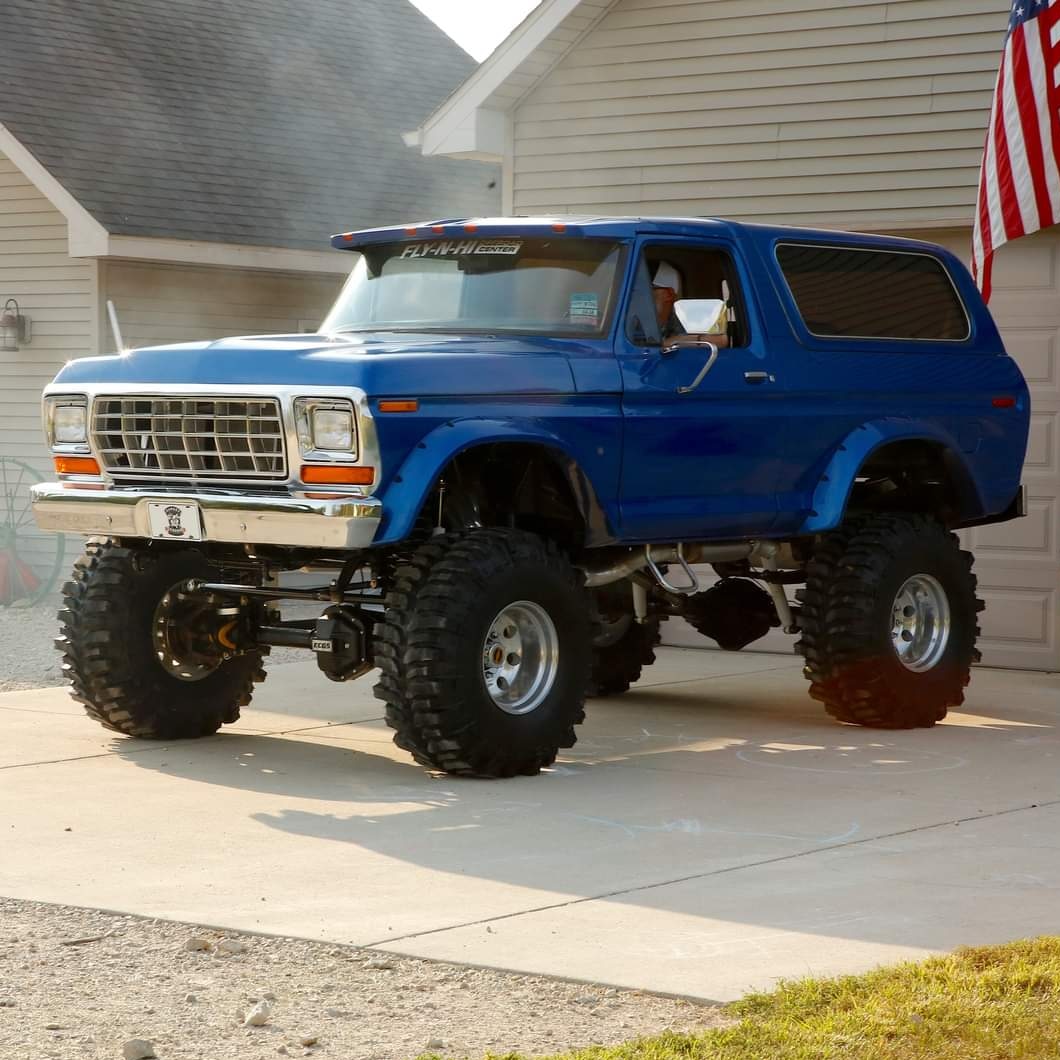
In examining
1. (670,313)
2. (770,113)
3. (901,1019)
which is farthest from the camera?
(770,113)

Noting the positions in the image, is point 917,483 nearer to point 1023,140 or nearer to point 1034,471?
point 1034,471

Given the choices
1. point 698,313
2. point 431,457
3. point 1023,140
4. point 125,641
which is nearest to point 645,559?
point 698,313

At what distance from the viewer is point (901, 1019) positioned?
4.72 metres

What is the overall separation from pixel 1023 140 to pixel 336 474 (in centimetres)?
520

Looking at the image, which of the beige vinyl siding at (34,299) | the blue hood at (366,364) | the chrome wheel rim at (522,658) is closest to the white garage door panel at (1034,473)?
the blue hood at (366,364)

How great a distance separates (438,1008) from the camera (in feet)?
16.2

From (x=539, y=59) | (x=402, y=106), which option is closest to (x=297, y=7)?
(x=402, y=106)

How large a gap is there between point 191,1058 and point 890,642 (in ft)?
18.1

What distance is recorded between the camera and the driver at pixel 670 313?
881 centimetres

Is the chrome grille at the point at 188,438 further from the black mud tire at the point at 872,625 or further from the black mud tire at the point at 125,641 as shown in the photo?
the black mud tire at the point at 872,625

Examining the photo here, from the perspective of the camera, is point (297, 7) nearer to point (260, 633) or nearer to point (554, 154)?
point (554, 154)

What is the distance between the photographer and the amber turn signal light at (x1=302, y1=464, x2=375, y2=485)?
25.1 ft

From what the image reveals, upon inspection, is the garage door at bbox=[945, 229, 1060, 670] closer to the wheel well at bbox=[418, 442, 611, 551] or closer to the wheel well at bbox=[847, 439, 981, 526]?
the wheel well at bbox=[847, 439, 981, 526]

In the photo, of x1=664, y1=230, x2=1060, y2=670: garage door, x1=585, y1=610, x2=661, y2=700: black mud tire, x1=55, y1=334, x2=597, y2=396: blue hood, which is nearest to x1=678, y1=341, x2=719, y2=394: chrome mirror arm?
x1=55, y1=334, x2=597, y2=396: blue hood
